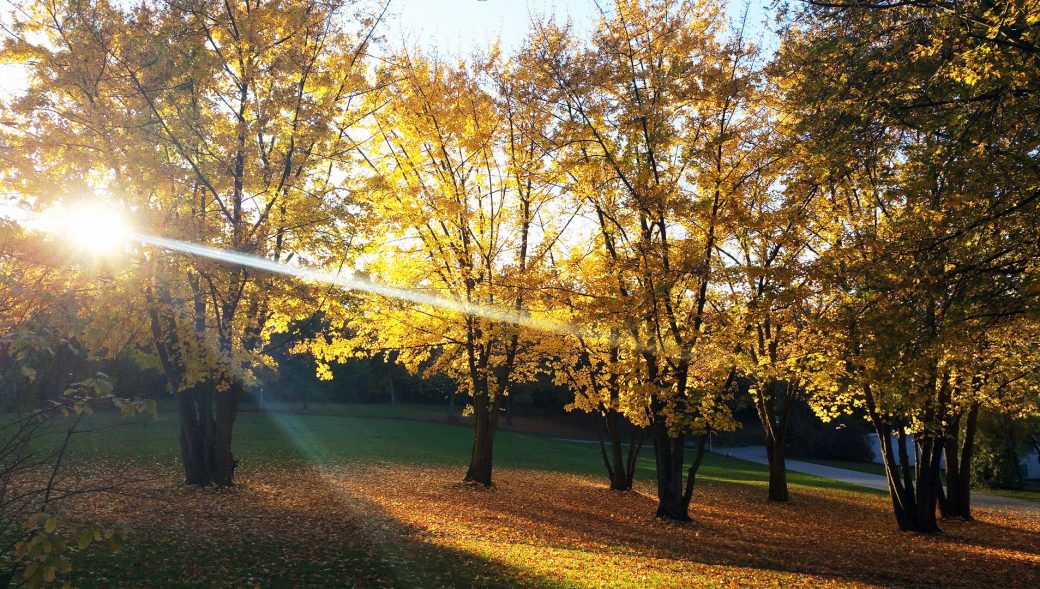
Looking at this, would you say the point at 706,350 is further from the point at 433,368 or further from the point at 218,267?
the point at 218,267

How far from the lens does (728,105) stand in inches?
531

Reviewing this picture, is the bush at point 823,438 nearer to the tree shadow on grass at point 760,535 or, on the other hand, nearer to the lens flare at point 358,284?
the tree shadow on grass at point 760,535

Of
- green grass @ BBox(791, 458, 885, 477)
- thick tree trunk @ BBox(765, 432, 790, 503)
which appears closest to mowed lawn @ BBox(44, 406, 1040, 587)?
thick tree trunk @ BBox(765, 432, 790, 503)

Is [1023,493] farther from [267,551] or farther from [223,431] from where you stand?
[267,551]

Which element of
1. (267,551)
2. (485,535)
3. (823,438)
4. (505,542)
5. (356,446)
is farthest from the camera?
(823,438)

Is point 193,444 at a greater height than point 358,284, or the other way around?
point 358,284

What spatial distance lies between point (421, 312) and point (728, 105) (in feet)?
29.5

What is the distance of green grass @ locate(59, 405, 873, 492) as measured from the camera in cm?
2571

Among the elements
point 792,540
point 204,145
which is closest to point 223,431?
point 204,145

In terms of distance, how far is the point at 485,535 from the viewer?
11695mm

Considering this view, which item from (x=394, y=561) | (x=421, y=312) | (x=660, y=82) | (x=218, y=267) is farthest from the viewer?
(x=421, y=312)

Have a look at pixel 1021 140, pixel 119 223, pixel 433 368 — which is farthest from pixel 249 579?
pixel 433 368

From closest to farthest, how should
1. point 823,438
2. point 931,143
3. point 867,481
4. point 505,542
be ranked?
point 931,143 → point 505,542 → point 867,481 → point 823,438

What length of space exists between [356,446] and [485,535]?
22527 millimetres
